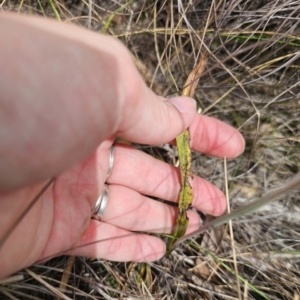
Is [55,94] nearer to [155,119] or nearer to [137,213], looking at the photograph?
[155,119]

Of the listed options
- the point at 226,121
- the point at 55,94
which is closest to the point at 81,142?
the point at 55,94

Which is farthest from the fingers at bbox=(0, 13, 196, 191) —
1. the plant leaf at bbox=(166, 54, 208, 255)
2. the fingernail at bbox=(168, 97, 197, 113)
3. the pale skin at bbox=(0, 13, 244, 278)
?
the plant leaf at bbox=(166, 54, 208, 255)

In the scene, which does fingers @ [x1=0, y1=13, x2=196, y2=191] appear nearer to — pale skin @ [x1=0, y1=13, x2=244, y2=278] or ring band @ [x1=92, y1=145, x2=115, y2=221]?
pale skin @ [x1=0, y1=13, x2=244, y2=278]

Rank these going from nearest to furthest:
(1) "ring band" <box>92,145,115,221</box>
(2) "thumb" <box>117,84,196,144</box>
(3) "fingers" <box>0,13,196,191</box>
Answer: (3) "fingers" <box>0,13,196,191</box>
(2) "thumb" <box>117,84,196,144</box>
(1) "ring band" <box>92,145,115,221</box>

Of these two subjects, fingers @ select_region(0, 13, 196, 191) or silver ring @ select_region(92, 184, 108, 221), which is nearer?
fingers @ select_region(0, 13, 196, 191)

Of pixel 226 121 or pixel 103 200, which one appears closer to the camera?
pixel 103 200

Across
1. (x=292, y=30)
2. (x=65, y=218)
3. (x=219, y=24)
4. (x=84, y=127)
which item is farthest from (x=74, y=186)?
(x=292, y=30)

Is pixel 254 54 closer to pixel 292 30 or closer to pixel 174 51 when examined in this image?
pixel 292 30
